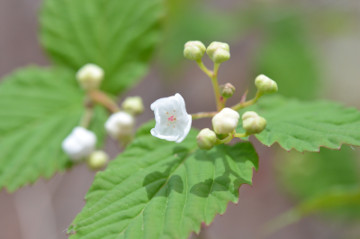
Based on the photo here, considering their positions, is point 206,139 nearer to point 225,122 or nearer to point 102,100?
point 225,122

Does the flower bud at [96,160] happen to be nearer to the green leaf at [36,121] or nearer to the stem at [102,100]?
the green leaf at [36,121]

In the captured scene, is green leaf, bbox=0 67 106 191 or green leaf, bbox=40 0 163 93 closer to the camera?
green leaf, bbox=0 67 106 191

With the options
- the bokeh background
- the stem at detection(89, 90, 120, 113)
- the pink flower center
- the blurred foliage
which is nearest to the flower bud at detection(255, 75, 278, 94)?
the pink flower center

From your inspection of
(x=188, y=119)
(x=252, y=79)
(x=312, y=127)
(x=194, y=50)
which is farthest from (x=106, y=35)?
(x=252, y=79)

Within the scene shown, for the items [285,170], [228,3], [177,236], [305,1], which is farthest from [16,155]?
[228,3]

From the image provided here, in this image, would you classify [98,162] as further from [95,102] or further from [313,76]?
[313,76]

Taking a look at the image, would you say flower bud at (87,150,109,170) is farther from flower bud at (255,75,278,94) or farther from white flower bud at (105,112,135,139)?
flower bud at (255,75,278,94)

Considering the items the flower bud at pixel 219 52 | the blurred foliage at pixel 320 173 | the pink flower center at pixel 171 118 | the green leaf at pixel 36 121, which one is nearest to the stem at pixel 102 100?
the green leaf at pixel 36 121
